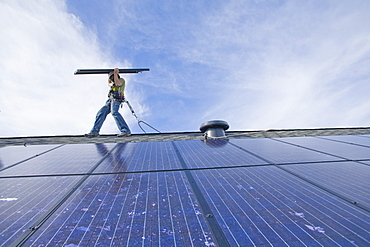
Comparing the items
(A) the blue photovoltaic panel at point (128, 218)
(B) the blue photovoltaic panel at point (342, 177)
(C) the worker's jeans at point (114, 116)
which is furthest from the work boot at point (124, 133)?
(B) the blue photovoltaic panel at point (342, 177)

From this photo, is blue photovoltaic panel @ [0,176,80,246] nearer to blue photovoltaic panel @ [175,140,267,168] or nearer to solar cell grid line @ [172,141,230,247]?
solar cell grid line @ [172,141,230,247]

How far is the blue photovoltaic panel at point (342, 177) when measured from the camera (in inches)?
91.5

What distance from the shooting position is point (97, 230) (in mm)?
1645

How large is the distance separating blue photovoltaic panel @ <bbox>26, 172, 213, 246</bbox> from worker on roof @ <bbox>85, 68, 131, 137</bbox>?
5.19 meters

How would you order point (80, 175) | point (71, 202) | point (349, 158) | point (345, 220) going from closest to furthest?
point (345, 220) < point (71, 202) < point (80, 175) < point (349, 158)

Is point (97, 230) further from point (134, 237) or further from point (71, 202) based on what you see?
point (71, 202)

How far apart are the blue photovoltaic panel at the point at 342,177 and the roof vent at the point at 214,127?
3.02m

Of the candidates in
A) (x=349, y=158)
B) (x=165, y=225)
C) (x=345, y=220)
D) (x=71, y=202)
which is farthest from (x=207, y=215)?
(x=349, y=158)

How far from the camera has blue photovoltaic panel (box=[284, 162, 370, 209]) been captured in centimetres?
232

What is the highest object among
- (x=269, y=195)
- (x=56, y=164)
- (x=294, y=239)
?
(x=56, y=164)

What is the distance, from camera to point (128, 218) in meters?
1.80

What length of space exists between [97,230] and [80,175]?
59.5 inches

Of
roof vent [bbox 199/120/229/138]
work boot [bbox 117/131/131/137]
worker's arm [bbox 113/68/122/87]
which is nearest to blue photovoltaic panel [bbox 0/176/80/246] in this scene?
roof vent [bbox 199/120/229/138]

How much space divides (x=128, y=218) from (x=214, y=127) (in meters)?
4.70
